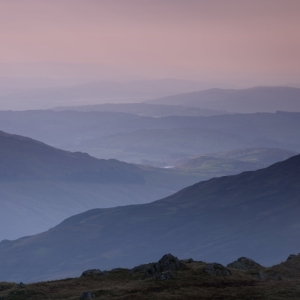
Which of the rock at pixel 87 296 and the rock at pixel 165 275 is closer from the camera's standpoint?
the rock at pixel 87 296

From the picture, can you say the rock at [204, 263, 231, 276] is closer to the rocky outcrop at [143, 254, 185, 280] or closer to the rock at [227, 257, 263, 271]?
the rocky outcrop at [143, 254, 185, 280]

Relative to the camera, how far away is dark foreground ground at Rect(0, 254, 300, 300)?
239 ft

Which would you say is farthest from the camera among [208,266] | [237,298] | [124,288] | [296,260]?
[296,260]

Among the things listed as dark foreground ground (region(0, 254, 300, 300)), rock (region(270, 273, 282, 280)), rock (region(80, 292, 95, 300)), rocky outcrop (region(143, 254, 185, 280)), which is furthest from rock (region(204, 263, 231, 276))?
rock (region(80, 292, 95, 300))

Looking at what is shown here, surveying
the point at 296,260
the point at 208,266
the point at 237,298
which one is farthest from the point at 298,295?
the point at 296,260

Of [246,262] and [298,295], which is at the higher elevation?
[246,262]

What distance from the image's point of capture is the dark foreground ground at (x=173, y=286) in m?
72.9

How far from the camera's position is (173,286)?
75.9 meters

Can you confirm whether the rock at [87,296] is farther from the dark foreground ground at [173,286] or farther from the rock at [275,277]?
the rock at [275,277]

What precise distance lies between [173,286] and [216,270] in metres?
6.75

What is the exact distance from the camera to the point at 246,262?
3942 inches

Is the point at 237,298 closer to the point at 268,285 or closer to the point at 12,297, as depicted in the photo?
the point at 268,285

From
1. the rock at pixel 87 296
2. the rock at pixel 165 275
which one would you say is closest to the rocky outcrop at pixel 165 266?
the rock at pixel 165 275

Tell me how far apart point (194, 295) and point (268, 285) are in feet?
33.1
